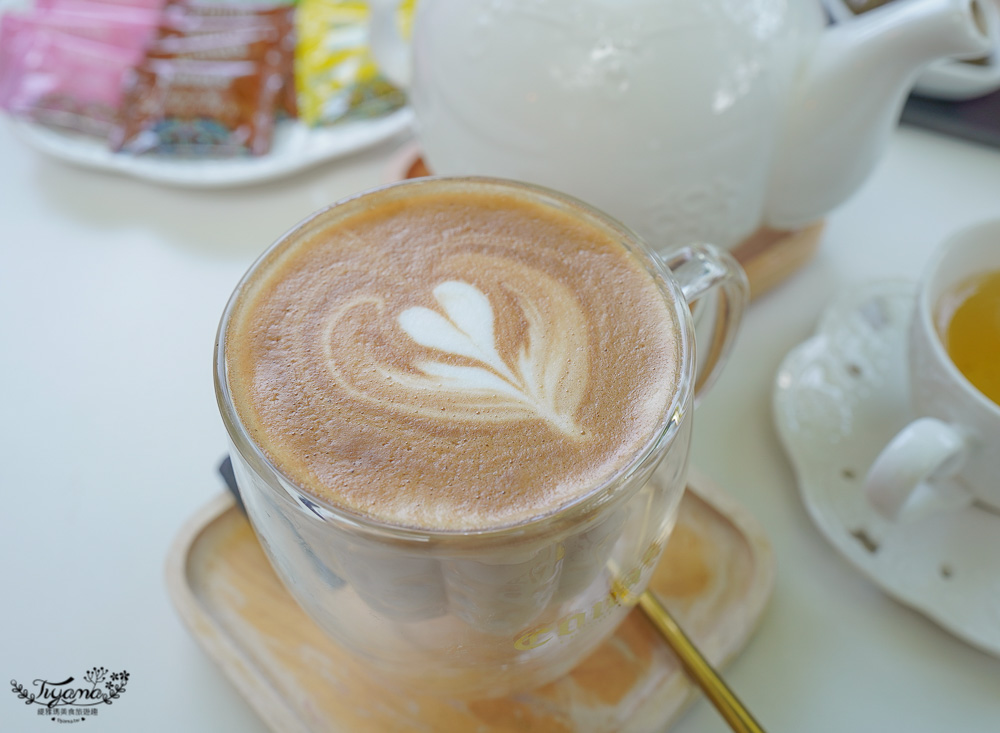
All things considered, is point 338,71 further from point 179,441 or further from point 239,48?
point 179,441

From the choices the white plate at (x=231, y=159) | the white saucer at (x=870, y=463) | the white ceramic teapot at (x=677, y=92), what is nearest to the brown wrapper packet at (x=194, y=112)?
the white plate at (x=231, y=159)

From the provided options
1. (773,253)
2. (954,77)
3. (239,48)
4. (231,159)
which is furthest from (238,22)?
(954,77)

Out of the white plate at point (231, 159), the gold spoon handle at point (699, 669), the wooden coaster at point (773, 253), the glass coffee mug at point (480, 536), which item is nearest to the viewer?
the glass coffee mug at point (480, 536)

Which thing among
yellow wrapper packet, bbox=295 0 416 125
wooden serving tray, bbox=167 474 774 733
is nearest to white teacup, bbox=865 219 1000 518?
wooden serving tray, bbox=167 474 774 733

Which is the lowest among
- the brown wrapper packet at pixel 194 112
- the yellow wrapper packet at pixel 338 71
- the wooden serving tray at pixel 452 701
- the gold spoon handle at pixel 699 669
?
the wooden serving tray at pixel 452 701

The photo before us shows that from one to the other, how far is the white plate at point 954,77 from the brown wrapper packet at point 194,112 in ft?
2.15

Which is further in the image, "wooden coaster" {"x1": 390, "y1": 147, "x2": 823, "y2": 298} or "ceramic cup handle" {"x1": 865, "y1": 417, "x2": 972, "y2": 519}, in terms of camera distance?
"wooden coaster" {"x1": 390, "y1": 147, "x2": 823, "y2": 298}

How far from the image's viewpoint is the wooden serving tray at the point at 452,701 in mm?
508

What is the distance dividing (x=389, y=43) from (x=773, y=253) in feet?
1.37

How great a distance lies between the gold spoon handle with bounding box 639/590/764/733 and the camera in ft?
1.61

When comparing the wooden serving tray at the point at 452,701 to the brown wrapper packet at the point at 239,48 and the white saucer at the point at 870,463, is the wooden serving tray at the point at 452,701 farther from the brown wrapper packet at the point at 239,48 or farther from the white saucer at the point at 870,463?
the brown wrapper packet at the point at 239,48

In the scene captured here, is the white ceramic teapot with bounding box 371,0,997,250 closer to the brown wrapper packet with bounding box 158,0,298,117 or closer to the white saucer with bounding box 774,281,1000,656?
the white saucer with bounding box 774,281,1000,656

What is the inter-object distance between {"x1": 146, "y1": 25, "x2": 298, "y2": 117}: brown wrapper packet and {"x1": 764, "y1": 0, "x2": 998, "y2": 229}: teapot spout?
557 mm

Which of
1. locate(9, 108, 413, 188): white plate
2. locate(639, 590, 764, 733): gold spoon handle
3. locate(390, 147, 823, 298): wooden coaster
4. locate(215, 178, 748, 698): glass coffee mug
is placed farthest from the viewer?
locate(9, 108, 413, 188): white plate
